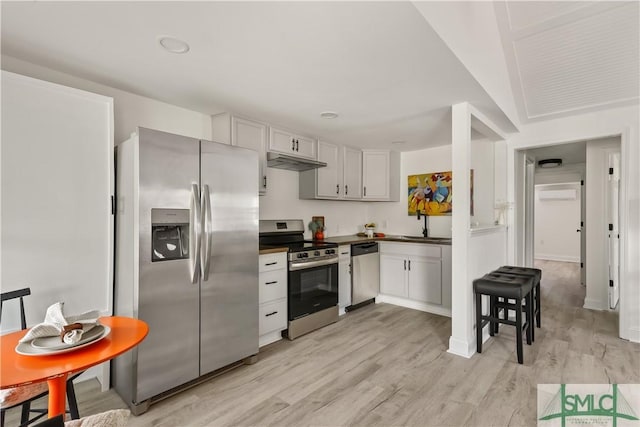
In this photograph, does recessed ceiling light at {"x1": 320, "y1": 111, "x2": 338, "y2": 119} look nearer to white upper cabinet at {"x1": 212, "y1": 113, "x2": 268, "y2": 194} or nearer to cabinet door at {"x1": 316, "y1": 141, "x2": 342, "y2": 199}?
white upper cabinet at {"x1": 212, "y1": 113, "x2": 268, "y2": 194}

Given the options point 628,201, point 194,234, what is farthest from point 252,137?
point 628,201

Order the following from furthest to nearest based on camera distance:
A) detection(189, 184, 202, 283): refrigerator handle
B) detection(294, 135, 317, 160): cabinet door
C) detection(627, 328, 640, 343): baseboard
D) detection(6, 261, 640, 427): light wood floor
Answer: detection(294, 135, 317, 160): cabinet door
detection(627, 328, 640, 343): baseboard
detection(189, 184, 202, 283): refrigerator handle
detection(6, 261, 640, 427): light wood floor

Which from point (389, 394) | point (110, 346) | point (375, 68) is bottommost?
point (389, 394)

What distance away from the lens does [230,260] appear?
2.50 metres

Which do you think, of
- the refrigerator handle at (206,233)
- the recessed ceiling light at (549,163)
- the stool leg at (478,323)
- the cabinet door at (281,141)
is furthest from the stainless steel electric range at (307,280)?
the recessed ceiling light at (549,163)

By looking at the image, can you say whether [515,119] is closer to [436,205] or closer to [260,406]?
[436,205]

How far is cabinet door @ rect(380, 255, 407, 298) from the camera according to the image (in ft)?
13.9

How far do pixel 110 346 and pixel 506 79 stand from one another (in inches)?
149

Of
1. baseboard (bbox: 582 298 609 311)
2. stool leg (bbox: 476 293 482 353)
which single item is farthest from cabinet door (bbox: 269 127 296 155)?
baseboard (bbox: 582 298 609 311)

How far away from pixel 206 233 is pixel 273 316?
118 centimetres

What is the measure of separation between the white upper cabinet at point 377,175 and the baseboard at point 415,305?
1.48 metres

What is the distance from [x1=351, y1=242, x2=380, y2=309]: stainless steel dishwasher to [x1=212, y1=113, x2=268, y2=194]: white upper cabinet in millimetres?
1568

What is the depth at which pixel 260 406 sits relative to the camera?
2090 millimetres

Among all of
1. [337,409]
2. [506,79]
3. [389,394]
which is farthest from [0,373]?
[506,79]
